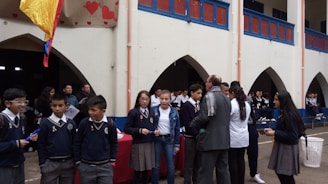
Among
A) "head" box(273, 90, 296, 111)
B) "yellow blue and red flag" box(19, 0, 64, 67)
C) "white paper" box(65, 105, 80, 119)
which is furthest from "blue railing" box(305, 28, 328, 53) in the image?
"yellow blue and red flag" box(19, 0, 64, 67)

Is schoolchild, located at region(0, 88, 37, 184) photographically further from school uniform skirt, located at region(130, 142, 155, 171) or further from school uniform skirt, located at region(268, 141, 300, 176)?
school uniform skirt, located at region(268, 141, 300, 176)

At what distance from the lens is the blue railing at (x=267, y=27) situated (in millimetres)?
12711

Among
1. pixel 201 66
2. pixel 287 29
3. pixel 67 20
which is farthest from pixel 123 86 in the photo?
pixel 287 29

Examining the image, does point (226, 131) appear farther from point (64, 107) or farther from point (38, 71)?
point (38, 71)

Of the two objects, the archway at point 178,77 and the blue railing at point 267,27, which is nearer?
the blue railing at point 267,27

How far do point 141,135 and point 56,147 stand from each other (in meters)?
1.49

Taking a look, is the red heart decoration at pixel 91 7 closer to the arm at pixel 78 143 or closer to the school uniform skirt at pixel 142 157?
the school uniform skirt at pixel 142 157

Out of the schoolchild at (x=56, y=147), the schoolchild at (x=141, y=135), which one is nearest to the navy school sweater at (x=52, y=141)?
the schoolchild at (x=56, y=147)

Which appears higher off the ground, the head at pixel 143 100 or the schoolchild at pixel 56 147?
the head at pixel 143 100

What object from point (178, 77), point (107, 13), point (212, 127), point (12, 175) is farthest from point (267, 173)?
point (178, 77)

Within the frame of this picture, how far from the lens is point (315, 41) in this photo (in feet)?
53.0

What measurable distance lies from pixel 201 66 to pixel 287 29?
18.0ft

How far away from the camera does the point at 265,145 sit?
33.5 ft

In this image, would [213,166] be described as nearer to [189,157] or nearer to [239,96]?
[189,157]
